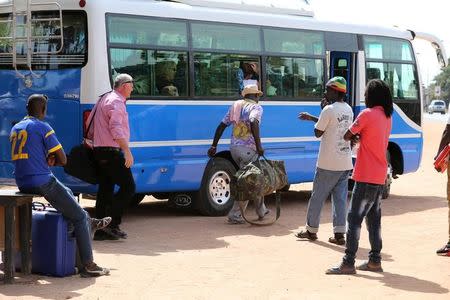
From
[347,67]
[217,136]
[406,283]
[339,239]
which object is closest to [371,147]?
[406,283]

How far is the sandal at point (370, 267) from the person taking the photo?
31.8ft

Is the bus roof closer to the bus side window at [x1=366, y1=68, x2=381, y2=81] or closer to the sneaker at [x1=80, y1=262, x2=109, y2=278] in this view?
the bus side window at [x1=366, y1=68, x2=381, y2=81]

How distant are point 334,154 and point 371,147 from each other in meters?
1.77

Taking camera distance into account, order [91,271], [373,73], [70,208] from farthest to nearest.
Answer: [373,73] < [91,271] < [70,208]

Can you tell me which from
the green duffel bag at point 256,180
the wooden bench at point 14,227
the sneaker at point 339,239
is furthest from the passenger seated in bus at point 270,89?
the wooden bench at point 14,227

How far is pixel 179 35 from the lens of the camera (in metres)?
13.9

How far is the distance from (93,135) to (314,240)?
2811 mm

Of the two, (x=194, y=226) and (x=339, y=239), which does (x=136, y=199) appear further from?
(x=339, y=239)

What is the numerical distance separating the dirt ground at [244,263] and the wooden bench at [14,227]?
15 cm

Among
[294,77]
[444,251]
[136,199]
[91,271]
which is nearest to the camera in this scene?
[91,271]

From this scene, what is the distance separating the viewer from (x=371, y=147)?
941 cm

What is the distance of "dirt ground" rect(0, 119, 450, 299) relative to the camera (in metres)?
8.57

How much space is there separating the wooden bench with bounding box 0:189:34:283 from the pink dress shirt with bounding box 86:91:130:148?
2.44 m

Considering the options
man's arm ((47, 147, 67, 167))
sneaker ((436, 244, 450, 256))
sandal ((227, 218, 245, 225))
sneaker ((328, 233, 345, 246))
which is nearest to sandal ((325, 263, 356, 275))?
sneaker ((436, 244, 450, 256))
